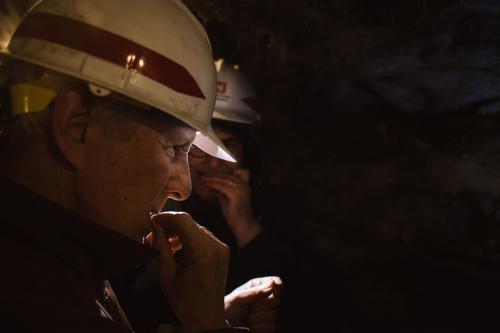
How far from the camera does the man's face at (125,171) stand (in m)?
1.38

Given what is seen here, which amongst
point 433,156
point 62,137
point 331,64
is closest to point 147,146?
point 62,137

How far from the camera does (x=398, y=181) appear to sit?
13.5 feet

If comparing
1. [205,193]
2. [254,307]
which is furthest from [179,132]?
[205,193]

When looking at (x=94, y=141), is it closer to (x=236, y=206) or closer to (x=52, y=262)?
(x=52, y=262)

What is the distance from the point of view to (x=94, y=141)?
1386 mm

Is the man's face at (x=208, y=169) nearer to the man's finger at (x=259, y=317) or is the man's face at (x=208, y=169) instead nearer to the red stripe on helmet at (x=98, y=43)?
the man's finger at (x=259, y=317)

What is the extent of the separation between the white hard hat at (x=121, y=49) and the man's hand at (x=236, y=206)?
2309 millimetres

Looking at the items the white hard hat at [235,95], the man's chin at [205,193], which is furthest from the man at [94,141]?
the white hard hat at [235,95]

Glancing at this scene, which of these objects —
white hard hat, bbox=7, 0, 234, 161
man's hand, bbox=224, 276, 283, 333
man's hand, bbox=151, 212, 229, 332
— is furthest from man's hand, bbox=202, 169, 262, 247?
white hard hat, bbox=7, 0, 234, 161

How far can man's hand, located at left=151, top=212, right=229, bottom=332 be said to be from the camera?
167 cm

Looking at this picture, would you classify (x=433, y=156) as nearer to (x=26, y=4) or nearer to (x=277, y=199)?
(x=277, y=199)

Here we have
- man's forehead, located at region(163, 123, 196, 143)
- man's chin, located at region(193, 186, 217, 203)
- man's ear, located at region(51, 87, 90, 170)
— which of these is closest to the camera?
man's ear, located at region(51, 87, 90, 170)

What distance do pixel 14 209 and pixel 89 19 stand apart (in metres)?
0.78

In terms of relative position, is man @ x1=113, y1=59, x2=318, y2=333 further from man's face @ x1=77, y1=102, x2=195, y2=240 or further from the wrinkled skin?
man's face @ x1=77, y1=102, x2=195, y2=240
